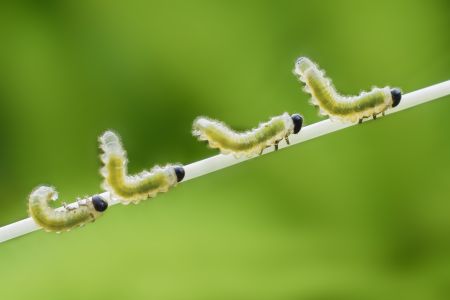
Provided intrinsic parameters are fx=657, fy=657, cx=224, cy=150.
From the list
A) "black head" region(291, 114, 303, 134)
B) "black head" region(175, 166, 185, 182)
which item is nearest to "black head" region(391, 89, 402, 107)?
"black head" region(291, 114, 303, 134)

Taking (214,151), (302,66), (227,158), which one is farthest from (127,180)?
(302,66)

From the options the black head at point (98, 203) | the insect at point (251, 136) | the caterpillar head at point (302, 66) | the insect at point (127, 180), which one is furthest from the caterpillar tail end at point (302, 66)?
the black head at point (98, 203)

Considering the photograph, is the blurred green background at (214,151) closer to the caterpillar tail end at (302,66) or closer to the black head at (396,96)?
the caterpillar tail end at (302,66)

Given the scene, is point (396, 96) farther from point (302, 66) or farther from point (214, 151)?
point (214, 151)

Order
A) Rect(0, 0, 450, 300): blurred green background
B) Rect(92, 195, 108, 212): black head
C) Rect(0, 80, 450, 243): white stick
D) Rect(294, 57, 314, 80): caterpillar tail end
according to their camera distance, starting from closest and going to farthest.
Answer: Rect(0, 80, 450, 243): white stick
Rect(92, 195, 108, 212): black head
Rect(294, 57, 314, 80): caterpillar tail end
Rect(0, 0, 450, 300): blurred green background

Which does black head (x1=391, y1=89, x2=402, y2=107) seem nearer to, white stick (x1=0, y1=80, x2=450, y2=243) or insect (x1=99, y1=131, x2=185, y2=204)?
white stick (x1=0, y1=80, x2=450, y2=243)
